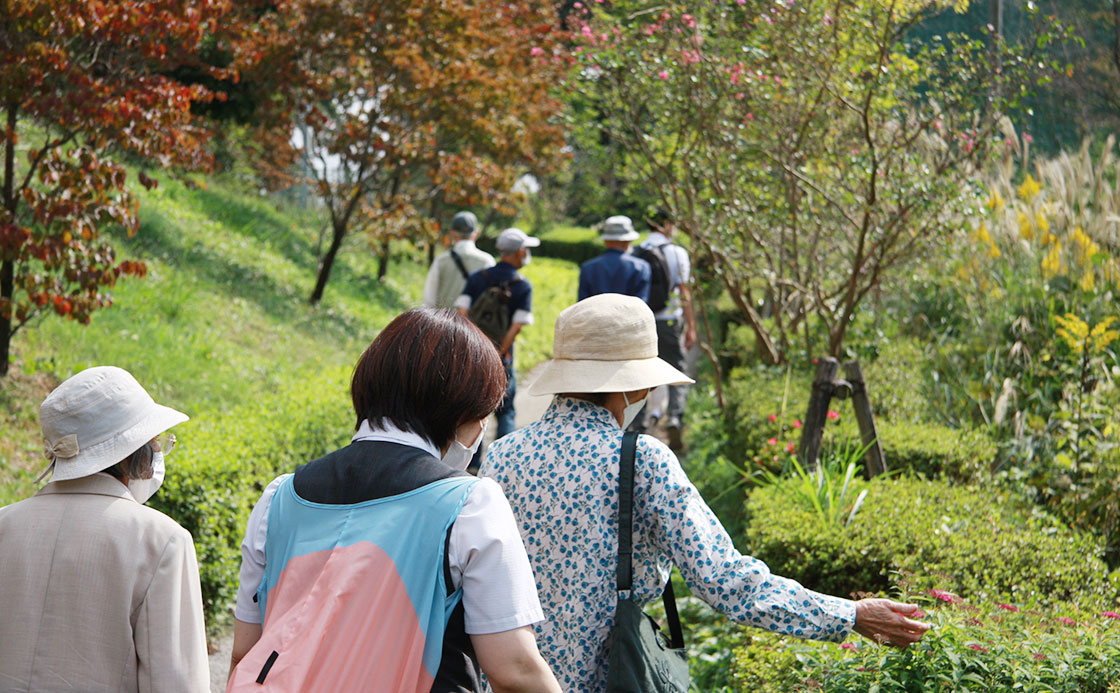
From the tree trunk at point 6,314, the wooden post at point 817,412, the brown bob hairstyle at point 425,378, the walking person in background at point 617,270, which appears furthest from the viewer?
the walking person in background at point 617,270

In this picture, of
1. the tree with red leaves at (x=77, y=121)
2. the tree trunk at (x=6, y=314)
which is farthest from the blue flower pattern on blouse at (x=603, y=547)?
the tree trunk at (x=6, y=314)

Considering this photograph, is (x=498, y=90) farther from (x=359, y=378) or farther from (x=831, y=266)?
(x=359, y=378)

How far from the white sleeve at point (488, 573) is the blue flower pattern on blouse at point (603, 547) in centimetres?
59

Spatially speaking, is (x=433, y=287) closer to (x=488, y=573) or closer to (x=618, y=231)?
(x=618, y=231)

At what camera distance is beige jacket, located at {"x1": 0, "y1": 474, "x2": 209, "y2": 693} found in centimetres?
216

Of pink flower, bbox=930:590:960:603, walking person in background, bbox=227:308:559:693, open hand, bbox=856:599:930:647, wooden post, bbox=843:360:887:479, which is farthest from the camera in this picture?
wooden post, bbox=843:360:887:479

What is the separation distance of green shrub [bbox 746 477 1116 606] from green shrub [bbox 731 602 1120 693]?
1.46 feet

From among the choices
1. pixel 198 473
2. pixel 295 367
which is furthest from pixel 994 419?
pixel 295 367

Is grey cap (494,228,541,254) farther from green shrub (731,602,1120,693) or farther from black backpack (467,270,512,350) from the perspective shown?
green shrub (731,602,1120,693)

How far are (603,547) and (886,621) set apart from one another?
2.21 ft

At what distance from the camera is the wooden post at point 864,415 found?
5.02m

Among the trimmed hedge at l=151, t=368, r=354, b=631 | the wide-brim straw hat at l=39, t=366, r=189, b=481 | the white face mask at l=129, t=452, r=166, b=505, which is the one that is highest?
the wide-brim straw hat at l=39, t=366, r=189, b=481

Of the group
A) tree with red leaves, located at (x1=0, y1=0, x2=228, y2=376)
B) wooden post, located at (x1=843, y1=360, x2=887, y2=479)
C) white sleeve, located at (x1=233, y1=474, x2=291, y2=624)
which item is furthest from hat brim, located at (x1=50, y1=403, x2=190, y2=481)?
tree with red leaves, located at (x1=0, y1=0, x2=228, y2=376)

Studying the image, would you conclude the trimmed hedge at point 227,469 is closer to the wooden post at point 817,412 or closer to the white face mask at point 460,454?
the wooden post at point 817,412
